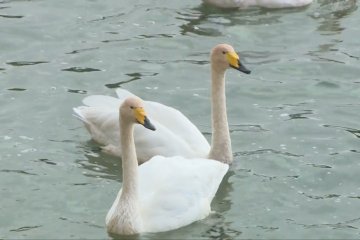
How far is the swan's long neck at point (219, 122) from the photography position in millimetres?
11023

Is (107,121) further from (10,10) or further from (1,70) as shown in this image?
(10,10)

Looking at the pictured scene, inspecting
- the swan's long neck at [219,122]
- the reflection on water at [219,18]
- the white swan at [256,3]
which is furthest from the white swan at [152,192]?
the white swan at [256,3]

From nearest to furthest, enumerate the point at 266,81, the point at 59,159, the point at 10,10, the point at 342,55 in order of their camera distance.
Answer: the point at 59,159 < the point at 266,81 < the point at 342,55 < the point at 10,10

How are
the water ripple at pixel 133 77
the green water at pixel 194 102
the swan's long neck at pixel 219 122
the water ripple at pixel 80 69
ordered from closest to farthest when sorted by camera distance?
the green water at pixel 194 102 < the swan's long neck at pixel 219 122 < the water ripple at pixel 133 77 < the water ripple at pixel 80 69

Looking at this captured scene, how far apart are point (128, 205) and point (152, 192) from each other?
0.34 metres

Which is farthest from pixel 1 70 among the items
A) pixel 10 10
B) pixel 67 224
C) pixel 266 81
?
pixel 67 224

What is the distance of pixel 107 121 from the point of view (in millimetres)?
11359

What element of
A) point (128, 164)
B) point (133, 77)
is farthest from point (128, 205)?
point (133, 77)

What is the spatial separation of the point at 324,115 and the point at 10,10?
4.93 m

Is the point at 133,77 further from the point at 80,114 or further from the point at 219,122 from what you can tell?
the point at 219,122

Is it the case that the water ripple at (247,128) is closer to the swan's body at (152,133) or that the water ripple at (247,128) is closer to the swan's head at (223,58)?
the swan's body at (152,133)

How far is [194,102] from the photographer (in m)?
12.8

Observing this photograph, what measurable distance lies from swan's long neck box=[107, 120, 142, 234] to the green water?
136mm

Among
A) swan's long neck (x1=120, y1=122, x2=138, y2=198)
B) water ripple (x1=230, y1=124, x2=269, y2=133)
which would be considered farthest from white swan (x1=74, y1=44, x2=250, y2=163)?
swan's long neck (x1=120, y1=122, x2=138, y2=198)
